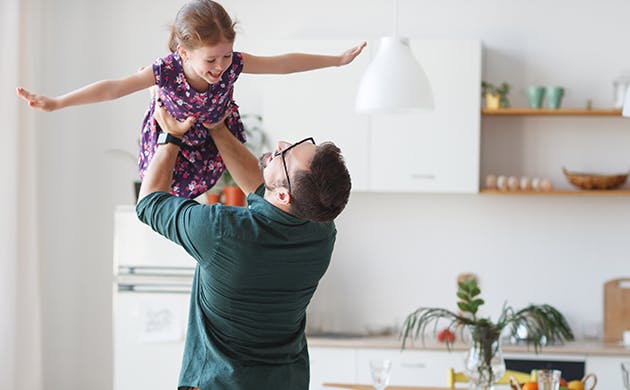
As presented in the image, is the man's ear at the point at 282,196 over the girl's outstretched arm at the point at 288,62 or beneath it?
beneath

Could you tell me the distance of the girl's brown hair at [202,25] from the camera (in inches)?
78.0

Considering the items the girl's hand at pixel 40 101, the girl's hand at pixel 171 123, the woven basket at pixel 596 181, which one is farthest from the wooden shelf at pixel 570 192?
the girl's hand at pixel 40 101

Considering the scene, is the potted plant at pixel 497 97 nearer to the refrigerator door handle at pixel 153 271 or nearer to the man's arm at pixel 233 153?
the refrigerator door handle at pixel 153 271

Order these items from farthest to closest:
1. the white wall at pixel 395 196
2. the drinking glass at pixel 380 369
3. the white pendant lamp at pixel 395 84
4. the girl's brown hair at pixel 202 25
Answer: the white wall at pixel 395 196, the white pendant lamp at pixel 395 84, the drinking glass at pixel 380 369, the girl's brown hair at pixel 202 25

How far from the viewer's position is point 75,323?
5.59 m

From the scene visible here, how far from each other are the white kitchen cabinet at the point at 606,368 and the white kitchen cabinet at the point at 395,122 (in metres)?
1.07

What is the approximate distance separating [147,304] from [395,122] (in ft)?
5.33

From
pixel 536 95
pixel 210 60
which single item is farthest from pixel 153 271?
pixel 210 60

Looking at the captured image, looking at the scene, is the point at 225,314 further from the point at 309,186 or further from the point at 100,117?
the point at 100,117

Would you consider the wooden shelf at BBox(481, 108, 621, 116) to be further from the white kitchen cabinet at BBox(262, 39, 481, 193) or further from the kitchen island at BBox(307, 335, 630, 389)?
the kitchen island at BBox(307, 335, 630, 389)

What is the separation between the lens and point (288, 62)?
2.36 meters

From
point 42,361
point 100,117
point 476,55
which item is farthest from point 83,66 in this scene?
point 476,55

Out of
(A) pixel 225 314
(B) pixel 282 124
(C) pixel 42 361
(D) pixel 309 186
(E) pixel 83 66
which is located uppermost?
(E) pixel 83 66

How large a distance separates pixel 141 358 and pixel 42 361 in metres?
0.84
